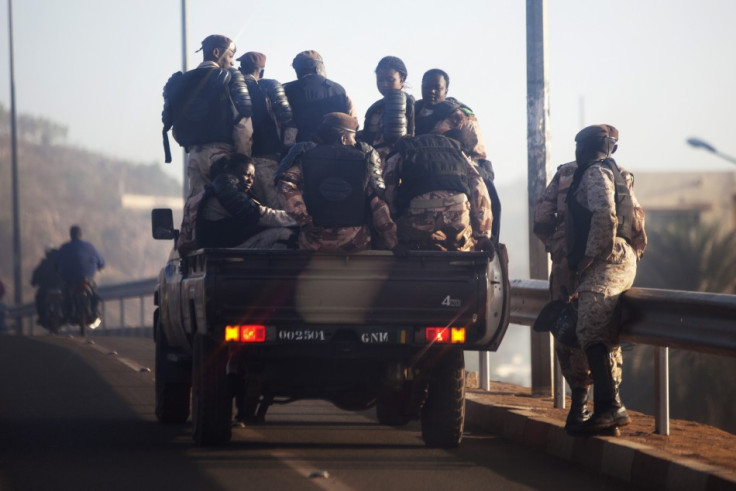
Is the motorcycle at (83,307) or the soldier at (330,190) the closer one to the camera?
the soldier at (330,190)

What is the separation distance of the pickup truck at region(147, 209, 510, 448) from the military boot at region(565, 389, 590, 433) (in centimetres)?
72

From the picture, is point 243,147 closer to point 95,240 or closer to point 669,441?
point 669,441

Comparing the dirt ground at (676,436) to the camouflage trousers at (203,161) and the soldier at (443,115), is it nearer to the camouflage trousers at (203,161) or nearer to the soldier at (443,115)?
the soldier at (443,115)

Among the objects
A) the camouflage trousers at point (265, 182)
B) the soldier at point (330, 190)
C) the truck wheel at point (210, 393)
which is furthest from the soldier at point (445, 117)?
the truck wheel at point (210, 393)

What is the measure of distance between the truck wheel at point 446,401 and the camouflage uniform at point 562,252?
2.84 ft

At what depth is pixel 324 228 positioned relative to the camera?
377 inches

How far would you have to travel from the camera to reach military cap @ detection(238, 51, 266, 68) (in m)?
12.9

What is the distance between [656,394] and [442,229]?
74.8 inches

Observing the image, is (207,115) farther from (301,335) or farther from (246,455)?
(246,455)

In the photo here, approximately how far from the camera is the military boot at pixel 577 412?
939 centimetres

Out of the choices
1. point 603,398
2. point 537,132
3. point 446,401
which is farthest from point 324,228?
point 537,132

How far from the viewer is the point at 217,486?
26.3 feet

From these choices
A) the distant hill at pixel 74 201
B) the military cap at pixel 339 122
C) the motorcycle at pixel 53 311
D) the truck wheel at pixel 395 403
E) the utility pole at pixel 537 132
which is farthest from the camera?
the distant hill at pixel 74 201

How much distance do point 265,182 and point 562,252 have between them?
292 cm
